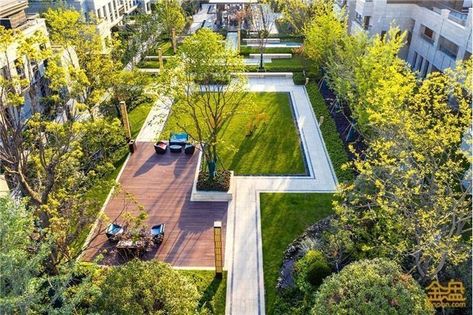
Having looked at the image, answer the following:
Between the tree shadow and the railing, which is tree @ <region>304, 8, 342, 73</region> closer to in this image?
the railing

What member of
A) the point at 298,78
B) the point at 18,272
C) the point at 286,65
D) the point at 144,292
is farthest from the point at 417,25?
the point at 18,272

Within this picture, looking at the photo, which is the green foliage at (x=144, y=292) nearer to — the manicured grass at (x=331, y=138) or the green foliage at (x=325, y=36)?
the manicured grass at (x=331, y=138)

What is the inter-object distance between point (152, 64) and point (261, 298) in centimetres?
3201

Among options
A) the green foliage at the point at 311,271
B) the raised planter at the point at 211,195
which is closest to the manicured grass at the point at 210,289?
the green foliage at the point at 311,271

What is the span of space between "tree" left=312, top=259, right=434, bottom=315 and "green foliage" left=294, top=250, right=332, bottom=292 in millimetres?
2240

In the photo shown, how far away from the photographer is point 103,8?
45562 millimetres

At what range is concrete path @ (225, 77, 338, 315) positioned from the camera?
1595 cm

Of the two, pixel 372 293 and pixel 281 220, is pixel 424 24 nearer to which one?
pixel 281 220

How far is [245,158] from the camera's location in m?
24.8

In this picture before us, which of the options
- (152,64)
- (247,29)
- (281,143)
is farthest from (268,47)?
(281,143)

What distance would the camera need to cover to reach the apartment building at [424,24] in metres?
29.7

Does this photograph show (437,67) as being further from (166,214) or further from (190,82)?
(166,214)

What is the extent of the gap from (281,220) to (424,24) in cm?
2435

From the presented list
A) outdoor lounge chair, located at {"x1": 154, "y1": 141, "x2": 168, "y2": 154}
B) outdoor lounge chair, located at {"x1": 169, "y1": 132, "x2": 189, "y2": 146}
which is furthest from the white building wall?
outdoor lounge chair, located at {"x1": 154, "y1": 141, "x2": 168, "y2": 154}
